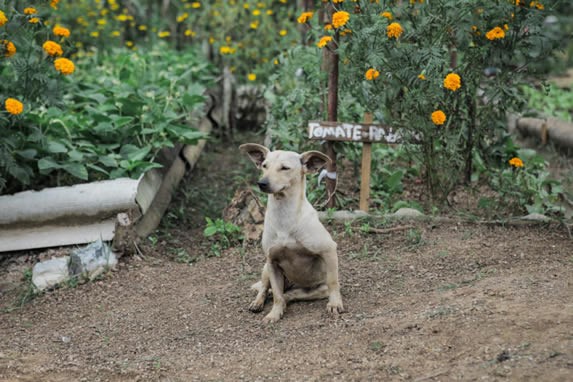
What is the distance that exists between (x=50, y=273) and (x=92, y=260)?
30 cm

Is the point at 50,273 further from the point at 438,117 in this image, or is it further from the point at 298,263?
the point at 438,117

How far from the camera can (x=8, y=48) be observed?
17.0 feet

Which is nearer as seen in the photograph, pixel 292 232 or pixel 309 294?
pixel 292 232

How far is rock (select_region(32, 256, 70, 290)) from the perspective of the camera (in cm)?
525

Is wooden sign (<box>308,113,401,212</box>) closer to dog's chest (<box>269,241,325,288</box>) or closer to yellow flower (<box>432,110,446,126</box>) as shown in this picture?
yellow flower (<box>432,110,446,126</box>)

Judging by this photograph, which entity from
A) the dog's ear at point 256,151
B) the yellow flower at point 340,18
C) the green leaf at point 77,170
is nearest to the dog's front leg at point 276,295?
the dog's ear at point 256,151

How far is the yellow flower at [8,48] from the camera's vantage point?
518cm

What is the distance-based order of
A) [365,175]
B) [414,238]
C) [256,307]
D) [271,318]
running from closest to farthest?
[271,318] < [256,307] < [414,238] < [365,175]

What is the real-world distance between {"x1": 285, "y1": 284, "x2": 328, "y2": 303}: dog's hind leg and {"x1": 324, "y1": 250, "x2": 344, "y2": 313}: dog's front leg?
0.24 m

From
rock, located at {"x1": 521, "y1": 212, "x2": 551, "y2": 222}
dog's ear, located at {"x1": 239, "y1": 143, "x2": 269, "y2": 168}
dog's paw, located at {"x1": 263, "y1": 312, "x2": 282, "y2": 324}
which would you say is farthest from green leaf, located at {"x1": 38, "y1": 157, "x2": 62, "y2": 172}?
rock, located at {"x1": 521, "y1": 212, "x2": 551, "y2": 222}

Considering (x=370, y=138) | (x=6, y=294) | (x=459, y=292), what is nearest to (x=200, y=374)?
(x=459, y=292)

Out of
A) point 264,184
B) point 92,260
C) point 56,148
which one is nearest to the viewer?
point 264,184

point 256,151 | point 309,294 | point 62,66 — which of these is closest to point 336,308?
A: point 309,294

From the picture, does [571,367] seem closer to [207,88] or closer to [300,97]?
[300,97]
